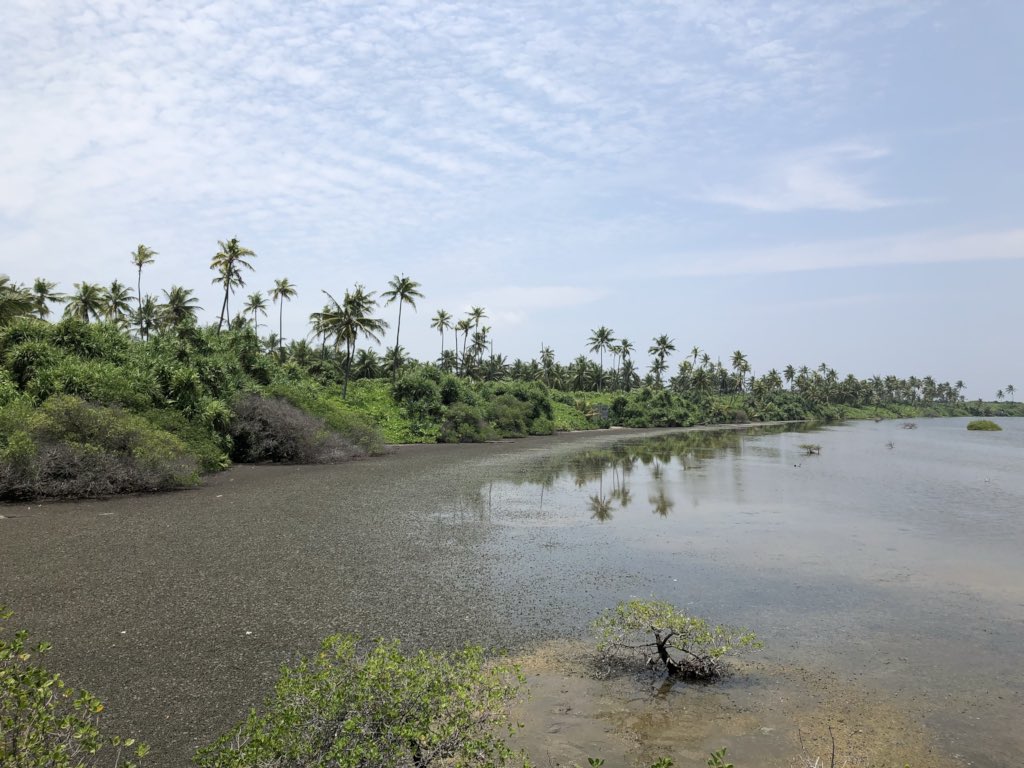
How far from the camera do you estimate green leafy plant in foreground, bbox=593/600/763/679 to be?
8016 mm

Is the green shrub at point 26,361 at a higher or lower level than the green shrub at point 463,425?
higher

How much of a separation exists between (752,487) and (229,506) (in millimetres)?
21418

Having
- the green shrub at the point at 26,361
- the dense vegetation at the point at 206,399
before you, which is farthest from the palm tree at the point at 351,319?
the green shrub at the point at 26,361

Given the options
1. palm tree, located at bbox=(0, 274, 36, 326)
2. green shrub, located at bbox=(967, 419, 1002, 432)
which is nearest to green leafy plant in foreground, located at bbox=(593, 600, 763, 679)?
palm tree, located at bbox=(0, 274, 36, 326)

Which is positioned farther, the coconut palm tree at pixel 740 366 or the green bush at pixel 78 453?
the coconut palm tree at pixel 740 366

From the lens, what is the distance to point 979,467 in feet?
125

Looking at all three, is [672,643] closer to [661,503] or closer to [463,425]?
[661,503]

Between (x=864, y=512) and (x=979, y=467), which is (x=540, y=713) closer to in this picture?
(x=864, y=512)

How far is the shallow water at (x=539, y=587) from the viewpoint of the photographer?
24.0 ft

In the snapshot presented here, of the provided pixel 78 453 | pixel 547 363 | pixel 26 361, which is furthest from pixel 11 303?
pixel 547 363

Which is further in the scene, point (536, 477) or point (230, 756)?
point (536, 477)

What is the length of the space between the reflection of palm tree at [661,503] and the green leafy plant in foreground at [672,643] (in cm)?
1176

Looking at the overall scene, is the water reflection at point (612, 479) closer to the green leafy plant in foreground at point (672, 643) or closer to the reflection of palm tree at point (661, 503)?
the reflection of palm tree at point (661, 503)

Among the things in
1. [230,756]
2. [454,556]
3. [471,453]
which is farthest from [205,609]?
[471,453]
